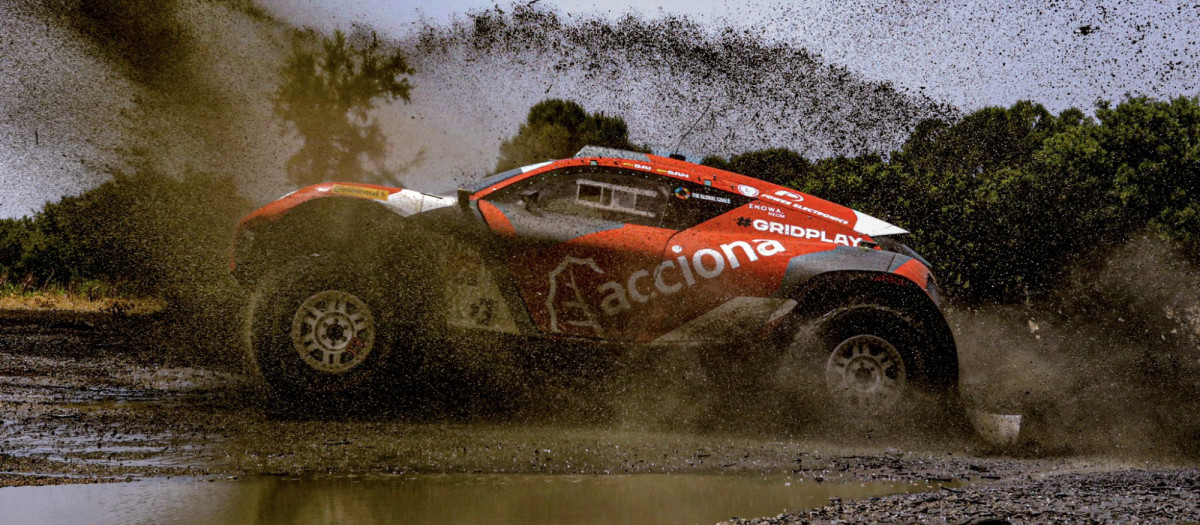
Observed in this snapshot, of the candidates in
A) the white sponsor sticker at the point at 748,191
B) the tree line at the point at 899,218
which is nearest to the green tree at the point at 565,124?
the tree line at the point at 899,218

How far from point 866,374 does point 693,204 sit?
1576mm

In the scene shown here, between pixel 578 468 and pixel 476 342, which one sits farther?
pixel 476 342

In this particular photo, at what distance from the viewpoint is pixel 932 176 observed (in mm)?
14258

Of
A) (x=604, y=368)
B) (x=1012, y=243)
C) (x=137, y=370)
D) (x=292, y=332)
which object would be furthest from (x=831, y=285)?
(x=1012, y=243)

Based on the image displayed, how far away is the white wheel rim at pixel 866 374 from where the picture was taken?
18.3ft

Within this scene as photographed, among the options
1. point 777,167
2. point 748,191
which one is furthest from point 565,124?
point 748,191

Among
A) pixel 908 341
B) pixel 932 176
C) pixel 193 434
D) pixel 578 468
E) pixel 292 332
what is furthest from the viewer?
pixel 932 176

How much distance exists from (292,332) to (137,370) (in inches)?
93.8

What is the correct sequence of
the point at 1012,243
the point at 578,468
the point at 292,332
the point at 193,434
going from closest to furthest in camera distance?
the point at 578,468 → the point at 193,434 → the point at 292,332 → the point at 1012,243

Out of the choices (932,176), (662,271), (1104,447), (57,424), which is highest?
(932,176)

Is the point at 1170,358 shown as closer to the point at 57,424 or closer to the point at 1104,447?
the point at 1104,447

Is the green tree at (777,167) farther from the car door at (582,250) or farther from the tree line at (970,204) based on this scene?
the car door at (582,250)

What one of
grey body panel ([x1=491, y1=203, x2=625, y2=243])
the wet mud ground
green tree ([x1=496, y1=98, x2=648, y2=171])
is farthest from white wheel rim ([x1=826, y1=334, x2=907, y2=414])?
green tree ([x1=496, y1=98, x2=648, y2=171])

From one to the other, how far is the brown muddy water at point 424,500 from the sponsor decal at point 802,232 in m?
1.95
